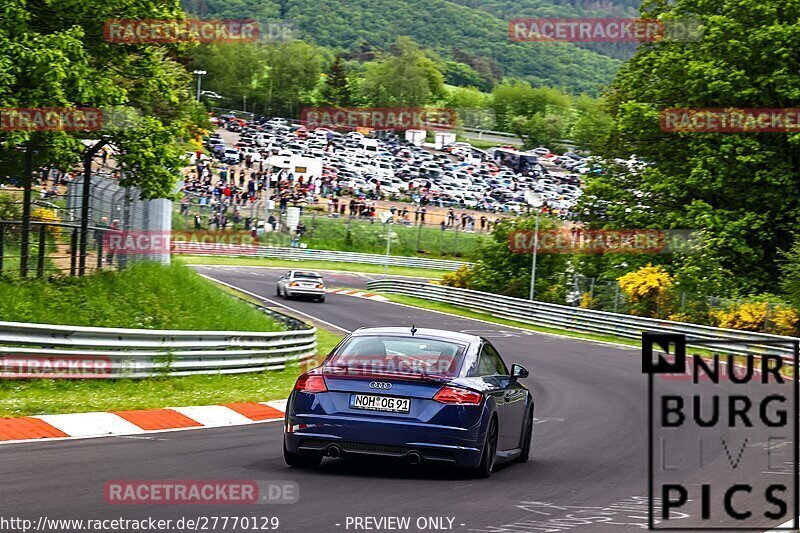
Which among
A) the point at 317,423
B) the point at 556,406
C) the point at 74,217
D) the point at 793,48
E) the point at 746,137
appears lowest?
the point at 556,406

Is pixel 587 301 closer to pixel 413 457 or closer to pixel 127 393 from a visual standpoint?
pixel 127 393

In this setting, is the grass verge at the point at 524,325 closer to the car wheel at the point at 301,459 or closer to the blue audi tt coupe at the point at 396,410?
the blue audi tt coupe at the point at 396,410

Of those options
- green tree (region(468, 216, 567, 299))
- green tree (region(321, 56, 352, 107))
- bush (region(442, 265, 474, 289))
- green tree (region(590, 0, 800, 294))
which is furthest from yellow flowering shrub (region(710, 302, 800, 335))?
green tree (region(321, 56, 352, 107))

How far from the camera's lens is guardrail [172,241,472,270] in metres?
68.0

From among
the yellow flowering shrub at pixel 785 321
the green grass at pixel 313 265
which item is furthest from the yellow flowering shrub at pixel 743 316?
the green grass at pixel 313 265

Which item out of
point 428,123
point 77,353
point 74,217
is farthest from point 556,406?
point 428,123

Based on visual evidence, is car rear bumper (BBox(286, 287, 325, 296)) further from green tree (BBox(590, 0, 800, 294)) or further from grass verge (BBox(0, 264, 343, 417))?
grass verge (BBox(0, 264, 343, 417))

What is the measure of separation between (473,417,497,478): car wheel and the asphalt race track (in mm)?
115

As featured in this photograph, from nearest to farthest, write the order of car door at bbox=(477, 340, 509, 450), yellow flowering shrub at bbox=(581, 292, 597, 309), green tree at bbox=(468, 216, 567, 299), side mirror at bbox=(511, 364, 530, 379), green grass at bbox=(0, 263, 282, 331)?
car door at bbox=(477, 340, 509, 450)
side mirror at bbox=(511, 364, 530, 379)
green grass at bbox=(0, 263, 282, 331)
yellow flowering shrub at bbox=(581, 292, 597, 309)
green tree at bbox=(468, 216, 567, 299)

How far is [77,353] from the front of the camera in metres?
16.5

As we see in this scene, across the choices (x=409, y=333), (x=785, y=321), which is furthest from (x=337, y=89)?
(x=409, y=333)

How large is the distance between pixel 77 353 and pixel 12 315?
6.81 feet

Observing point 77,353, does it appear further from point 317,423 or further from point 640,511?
point 640,511

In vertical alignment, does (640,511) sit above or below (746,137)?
below
